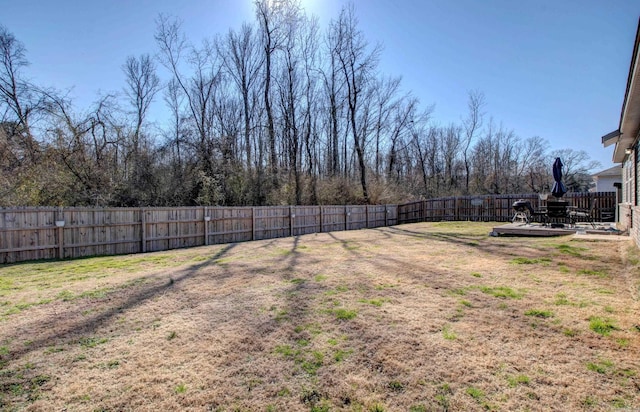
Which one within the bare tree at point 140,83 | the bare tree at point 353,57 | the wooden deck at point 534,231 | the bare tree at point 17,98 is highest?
the bare tree at point 353,57

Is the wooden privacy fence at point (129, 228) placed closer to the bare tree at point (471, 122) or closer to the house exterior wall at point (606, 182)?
the house exterior wall at point (606, 182)

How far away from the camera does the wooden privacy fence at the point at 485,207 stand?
13328 millimetres

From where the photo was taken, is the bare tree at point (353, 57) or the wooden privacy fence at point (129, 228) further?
the bare tree at point (353, 57)

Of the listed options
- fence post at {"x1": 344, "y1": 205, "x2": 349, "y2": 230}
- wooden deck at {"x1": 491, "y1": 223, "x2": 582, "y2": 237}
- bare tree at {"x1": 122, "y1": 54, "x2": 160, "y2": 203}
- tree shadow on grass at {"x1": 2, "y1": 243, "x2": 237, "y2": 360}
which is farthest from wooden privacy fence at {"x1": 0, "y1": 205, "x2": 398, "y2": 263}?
bare tree at {"x1": 122, "y1": 54, "x2": 160, "y2": 203}

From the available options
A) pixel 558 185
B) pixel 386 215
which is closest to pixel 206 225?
pixel 558 185

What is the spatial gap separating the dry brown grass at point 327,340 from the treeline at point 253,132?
598 centimetres

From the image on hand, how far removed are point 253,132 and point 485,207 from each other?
13.7m

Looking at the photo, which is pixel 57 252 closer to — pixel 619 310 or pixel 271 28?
pixel 619 310

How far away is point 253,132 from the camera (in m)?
17.6

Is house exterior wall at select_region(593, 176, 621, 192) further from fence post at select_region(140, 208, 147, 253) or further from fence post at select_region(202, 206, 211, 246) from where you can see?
fence post at select_region(140, 208, 147, 253)

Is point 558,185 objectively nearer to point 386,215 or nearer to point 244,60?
point 386,215

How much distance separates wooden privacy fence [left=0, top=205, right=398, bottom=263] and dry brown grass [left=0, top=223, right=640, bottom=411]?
7.83ft

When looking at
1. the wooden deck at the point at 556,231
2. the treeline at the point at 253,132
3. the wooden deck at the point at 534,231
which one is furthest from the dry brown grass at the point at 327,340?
the treeline at the point at 253,132

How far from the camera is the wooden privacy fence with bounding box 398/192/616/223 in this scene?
13328 millimetres
